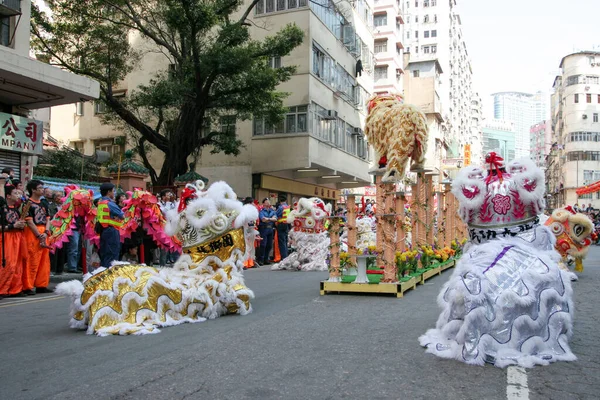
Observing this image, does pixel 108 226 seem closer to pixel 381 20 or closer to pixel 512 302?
pixel 512 302

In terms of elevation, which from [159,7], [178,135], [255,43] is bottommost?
[178,135]

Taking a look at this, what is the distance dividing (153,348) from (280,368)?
4.59 ft

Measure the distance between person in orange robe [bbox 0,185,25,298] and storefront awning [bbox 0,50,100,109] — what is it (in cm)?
553

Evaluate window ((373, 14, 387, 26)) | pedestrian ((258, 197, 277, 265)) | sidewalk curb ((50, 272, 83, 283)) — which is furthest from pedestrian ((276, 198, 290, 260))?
window ((373, 14, 387, 26))

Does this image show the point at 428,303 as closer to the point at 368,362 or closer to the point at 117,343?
the point at 368,362

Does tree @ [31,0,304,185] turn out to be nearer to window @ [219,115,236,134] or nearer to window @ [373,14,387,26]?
window @ [219,115,236,134]

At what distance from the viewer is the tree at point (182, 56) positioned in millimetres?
18594

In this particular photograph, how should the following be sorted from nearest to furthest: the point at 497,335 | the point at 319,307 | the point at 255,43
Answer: the point at 497,335 → the point at 319,307 → the point at 255,43

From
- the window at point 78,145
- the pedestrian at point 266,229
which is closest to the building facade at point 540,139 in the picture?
A: the window at point 78,145

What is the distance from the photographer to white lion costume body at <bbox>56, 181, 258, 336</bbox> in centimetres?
569

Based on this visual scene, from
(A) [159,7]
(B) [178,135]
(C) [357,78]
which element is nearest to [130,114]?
(B) [178,135]

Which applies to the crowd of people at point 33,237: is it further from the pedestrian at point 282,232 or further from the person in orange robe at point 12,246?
the pedestrian at point 282,232

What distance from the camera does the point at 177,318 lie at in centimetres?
610

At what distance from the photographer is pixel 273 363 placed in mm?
4379
